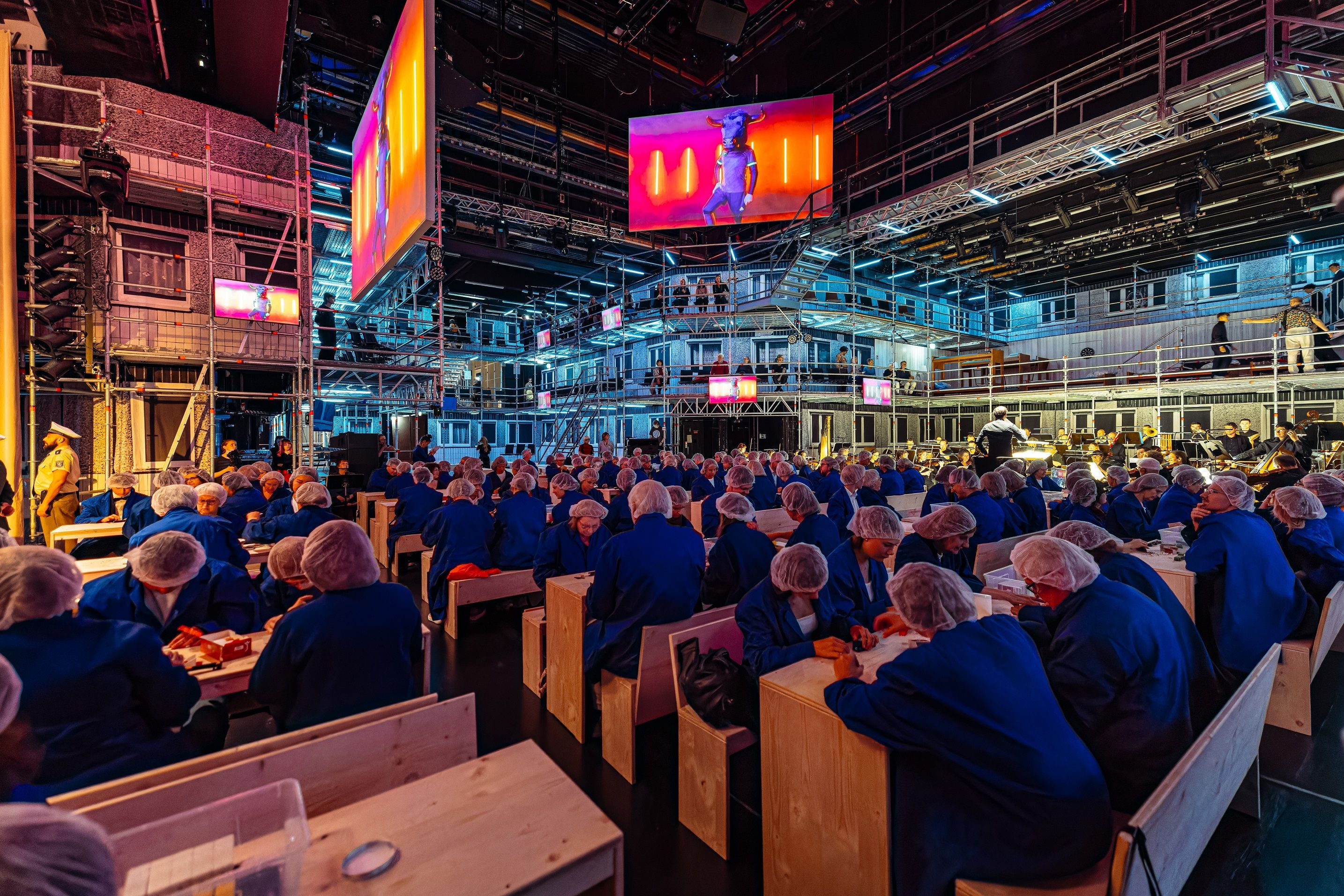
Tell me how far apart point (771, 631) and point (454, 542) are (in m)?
4.56

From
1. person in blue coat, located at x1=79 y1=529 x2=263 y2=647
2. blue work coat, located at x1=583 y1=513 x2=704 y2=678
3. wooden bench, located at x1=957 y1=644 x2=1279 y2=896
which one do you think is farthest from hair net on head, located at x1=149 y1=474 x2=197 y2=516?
wooden bench, located at x1=957 y1=644 x2=1279 y2=896

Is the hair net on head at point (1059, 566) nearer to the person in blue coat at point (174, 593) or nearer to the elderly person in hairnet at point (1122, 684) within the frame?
the elderly person in hairnet at point (1122, 684)

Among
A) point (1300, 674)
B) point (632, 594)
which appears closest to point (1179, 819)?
point (632, 594)

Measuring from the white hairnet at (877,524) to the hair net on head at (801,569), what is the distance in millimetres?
892

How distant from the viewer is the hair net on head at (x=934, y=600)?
7.19 feet

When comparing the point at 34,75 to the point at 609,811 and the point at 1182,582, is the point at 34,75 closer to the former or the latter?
the point at 609,811

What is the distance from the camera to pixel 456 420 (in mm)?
30703

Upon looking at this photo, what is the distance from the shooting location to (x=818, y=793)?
94.2 inches

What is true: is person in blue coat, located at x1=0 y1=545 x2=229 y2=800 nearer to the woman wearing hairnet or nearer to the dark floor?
the dark floor

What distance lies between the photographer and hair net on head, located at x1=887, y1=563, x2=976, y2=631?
2.19m

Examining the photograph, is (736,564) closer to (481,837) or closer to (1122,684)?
(1122,684)

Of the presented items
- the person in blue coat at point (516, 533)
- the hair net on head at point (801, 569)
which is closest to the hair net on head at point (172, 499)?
the person in blue coat at point (516, 533)

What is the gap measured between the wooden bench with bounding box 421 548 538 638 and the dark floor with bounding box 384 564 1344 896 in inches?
47.0

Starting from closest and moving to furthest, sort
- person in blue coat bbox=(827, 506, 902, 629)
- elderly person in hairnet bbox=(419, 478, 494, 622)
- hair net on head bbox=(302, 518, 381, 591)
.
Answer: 1. hair net on head bbox=(302, 518, 381, 591)
2. person in blue coat bbox=(827, 506, 902, 629)
3. elderly person in hairnet bbox=(419, 478, 494, 622)
